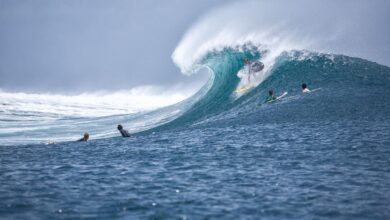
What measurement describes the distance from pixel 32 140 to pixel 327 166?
21.0 meters

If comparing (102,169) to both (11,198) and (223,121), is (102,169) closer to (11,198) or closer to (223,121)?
(11,198)

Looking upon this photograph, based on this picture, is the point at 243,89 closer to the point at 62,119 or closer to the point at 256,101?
the point at 256,101

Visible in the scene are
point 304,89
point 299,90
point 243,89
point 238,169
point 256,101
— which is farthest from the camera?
point 243,89

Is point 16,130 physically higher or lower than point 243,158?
higher

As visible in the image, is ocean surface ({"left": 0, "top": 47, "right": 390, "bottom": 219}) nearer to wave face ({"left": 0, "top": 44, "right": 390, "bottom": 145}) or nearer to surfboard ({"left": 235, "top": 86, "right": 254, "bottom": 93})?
wave face ({"left": 0, "top": 44, "right": 390, "bottom": 145})

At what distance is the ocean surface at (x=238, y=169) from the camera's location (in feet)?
23.9

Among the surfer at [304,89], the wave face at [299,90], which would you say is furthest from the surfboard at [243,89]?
the surfer at [304,89]

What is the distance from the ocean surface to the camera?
23.9 ft

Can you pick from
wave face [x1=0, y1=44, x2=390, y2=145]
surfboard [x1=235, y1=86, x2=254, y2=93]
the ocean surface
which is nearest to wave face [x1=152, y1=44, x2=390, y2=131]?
wave face [x1=0, y1=44, x2=390, y2=145]

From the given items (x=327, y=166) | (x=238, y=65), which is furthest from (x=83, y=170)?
(x=238, y=65)

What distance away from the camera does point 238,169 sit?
9852 millimetres

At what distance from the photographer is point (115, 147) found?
13844 millimetres

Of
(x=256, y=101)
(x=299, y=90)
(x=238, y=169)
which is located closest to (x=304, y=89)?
(x=299, y=90)

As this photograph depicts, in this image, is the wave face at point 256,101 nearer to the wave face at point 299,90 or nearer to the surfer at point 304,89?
the wave face at point 299,90
